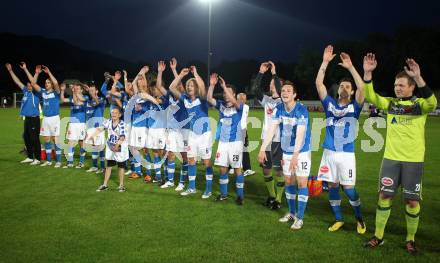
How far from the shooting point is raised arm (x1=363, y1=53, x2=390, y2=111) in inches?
225

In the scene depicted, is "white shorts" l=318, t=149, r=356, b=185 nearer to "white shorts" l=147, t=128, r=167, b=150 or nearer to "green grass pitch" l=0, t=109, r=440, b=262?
"green grass pitch" l=0, t=109, r=440, b=262

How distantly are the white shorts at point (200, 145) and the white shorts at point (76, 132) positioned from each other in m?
4.91

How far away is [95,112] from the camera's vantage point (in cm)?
1235

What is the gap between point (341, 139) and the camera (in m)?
6.50

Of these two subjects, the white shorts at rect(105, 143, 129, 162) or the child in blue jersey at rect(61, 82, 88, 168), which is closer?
the white shorts at rect(105, 143, 129, 162)

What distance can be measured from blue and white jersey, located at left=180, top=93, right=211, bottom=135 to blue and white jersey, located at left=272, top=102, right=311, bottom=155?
231 centimetres

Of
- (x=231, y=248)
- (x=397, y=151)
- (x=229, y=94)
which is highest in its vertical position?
(x=229, y=94)

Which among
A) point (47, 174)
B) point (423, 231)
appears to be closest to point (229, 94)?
point (423, 231)

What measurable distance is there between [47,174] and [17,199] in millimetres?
2843

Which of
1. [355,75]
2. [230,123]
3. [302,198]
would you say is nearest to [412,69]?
[355,75]

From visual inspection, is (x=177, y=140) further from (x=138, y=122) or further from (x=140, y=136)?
(x=138, y=122)

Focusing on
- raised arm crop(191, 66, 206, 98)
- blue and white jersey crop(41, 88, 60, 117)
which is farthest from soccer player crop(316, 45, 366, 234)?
blue and white jersey crop(41, 88, 60, 117)

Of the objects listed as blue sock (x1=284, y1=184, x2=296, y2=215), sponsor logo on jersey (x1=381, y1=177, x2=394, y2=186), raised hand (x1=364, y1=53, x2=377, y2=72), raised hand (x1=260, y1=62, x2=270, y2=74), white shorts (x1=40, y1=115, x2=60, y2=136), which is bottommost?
blue sock (x1=284, y1=184, x2=296, y2=215)

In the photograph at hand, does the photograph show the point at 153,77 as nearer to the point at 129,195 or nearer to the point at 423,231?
the point at 129,195
